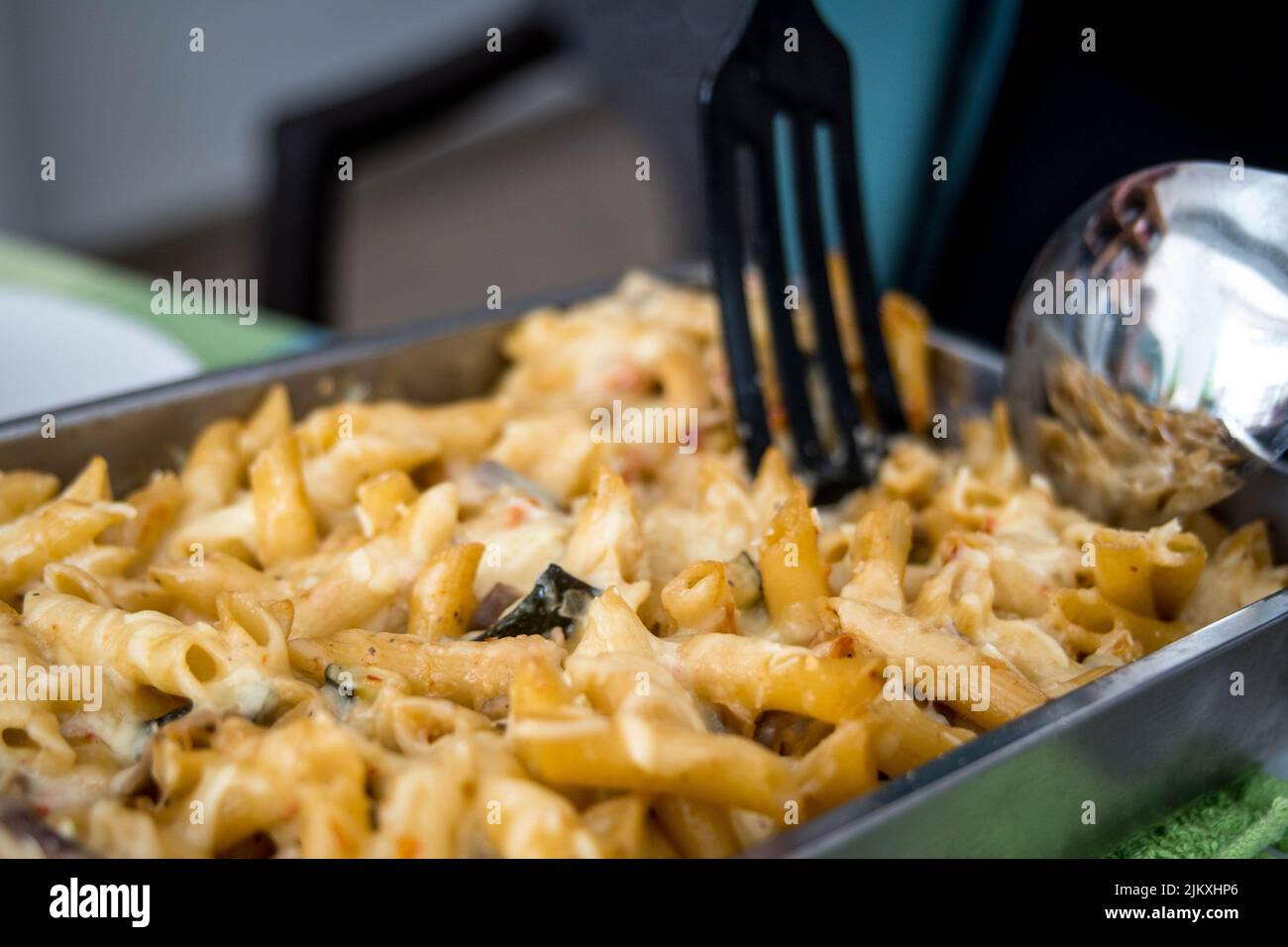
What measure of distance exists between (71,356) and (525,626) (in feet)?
2.41

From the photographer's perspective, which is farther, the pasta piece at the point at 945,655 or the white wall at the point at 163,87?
the white wall at the point at 163,87

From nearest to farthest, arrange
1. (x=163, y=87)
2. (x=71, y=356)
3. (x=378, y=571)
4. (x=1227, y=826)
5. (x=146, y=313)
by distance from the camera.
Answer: (x=1227, y=826), (x=378, y=571), (x=71, y=356), (x=146, y=313), (x=163, y=87)

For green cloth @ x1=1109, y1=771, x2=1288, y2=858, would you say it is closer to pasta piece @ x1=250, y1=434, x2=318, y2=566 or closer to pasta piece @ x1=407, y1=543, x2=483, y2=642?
pasta piece @ x1=407, y1=543, x2=483, y2=642

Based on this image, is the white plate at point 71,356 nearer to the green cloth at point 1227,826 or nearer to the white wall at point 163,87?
the green cloth at point 1227,826

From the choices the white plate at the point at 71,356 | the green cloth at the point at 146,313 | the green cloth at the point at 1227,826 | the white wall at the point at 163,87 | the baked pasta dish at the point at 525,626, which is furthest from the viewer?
the white wall at the point at 163,87

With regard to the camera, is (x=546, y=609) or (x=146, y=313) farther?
(x=146, y=313)

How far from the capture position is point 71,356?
130 centimetres

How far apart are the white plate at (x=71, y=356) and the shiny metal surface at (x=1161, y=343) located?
2.70 feet

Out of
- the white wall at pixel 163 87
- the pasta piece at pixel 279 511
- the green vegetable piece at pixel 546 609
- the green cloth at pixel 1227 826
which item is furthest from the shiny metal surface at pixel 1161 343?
the white wall at pixel 163 87

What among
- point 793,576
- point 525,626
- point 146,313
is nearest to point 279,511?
point 525,626

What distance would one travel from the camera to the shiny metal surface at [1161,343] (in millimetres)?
916

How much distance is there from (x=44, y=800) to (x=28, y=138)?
11.4 feet

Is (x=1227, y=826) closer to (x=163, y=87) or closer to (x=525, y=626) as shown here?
(x=525, y=626)
